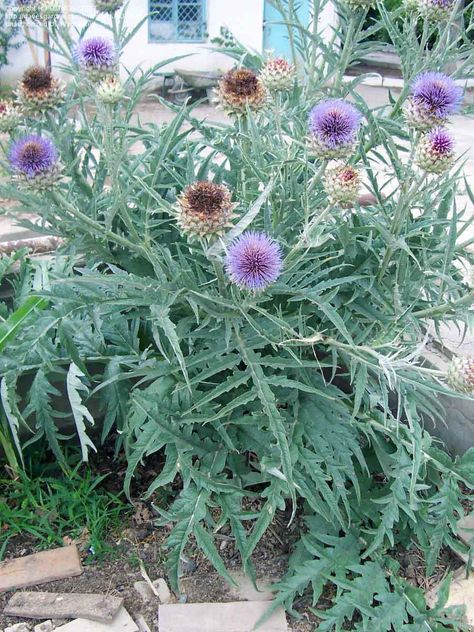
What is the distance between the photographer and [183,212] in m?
1.89

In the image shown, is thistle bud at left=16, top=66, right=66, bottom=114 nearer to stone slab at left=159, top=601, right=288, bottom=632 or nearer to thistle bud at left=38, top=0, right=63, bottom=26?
thistle bud at left=38, top=0, right=63, bottom=26

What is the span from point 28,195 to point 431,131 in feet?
3.83

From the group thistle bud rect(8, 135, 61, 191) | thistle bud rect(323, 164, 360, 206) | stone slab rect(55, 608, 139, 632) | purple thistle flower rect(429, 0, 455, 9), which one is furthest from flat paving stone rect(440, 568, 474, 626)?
purple thistle flower rect(429, 0, 455, 9)

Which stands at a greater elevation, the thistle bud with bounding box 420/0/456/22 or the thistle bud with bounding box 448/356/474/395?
the thistle bud with bounding box 420/0/456/22

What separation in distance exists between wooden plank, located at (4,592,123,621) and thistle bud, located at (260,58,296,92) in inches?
65.8

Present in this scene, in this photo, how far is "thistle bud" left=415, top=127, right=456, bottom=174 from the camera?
6.56 ft

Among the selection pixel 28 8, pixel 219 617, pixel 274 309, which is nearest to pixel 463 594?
pixel 219 617

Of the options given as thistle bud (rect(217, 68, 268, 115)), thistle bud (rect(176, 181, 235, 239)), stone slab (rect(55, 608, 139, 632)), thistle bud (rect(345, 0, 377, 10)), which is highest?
thistle bud (rect(345, 0, 377, 10))

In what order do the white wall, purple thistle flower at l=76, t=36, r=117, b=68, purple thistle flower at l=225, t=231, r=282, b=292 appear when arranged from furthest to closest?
1. the white wall
2. purple thistle flower at l=76, t=36, r=117, b=68
3. purple thistle flower at l=225, t=231, r=282, b=292

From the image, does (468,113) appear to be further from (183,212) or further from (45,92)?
(45,92)

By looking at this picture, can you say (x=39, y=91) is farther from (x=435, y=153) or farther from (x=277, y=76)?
(x=435, y=153)

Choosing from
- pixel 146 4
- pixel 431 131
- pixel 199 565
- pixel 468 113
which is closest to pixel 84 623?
pixel 199 565

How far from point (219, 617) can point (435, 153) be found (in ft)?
5.03

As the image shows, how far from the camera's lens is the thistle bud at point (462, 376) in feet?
6.16
